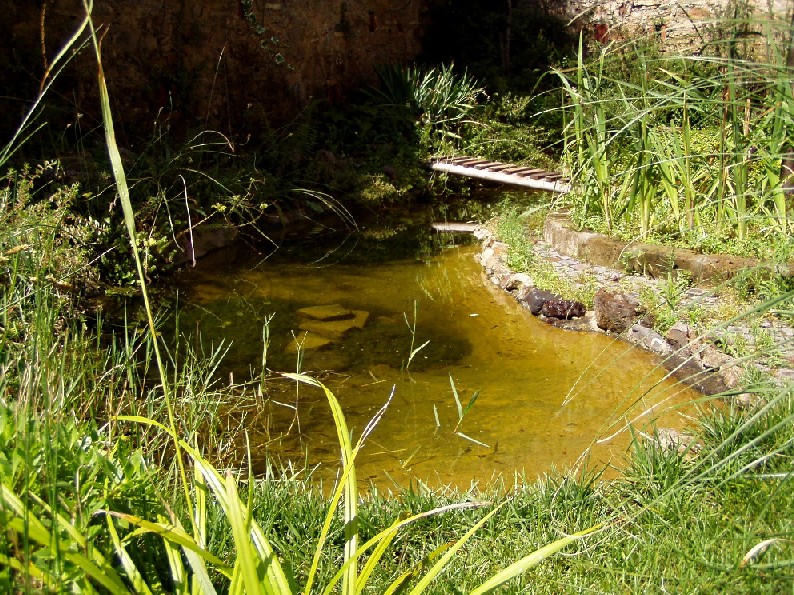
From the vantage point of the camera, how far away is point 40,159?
6.20 metres

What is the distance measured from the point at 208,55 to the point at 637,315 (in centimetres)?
582

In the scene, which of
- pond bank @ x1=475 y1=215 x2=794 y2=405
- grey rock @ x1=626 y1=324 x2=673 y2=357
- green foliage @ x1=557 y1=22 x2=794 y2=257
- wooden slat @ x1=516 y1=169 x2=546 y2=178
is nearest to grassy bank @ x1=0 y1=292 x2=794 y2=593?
pond bank @ x1=475 y1=215 x2=794 y2=405

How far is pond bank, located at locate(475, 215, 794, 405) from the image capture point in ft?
12.2

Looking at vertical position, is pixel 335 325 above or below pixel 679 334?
below

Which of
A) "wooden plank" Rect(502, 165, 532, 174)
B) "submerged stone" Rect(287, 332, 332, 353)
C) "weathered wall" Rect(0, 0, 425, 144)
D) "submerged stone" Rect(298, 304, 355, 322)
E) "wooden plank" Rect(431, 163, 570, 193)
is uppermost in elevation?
"weathered wall" Rect(0, 0, 425, 144)

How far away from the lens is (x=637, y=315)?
15.2 feet

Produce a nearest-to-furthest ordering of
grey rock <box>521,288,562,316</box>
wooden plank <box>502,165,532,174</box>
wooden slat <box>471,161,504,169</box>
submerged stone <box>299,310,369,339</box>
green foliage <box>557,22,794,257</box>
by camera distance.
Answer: green foliage <box>557,22,794,257</box> → submerged stone <box>299,310,369,339</box> → grey rock <box>521,288,562,316</box> → wooden plank <box>502,165,532,174</box> → wooden slat <box>471,161,504,169</box>

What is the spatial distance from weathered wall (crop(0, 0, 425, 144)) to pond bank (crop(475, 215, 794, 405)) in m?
3.55

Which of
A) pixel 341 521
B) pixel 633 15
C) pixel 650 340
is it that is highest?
pixel 633 15

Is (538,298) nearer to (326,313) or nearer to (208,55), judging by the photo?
(326,313)

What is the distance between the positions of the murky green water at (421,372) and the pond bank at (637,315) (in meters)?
0.11

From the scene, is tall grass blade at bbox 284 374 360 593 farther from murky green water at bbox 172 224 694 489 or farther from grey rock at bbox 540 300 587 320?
grey rock at bbox 540 300 587 320

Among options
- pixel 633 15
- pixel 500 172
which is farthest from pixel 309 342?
pixel 633 15

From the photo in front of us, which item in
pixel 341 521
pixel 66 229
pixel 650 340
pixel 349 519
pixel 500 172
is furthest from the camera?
pixel 500 172
